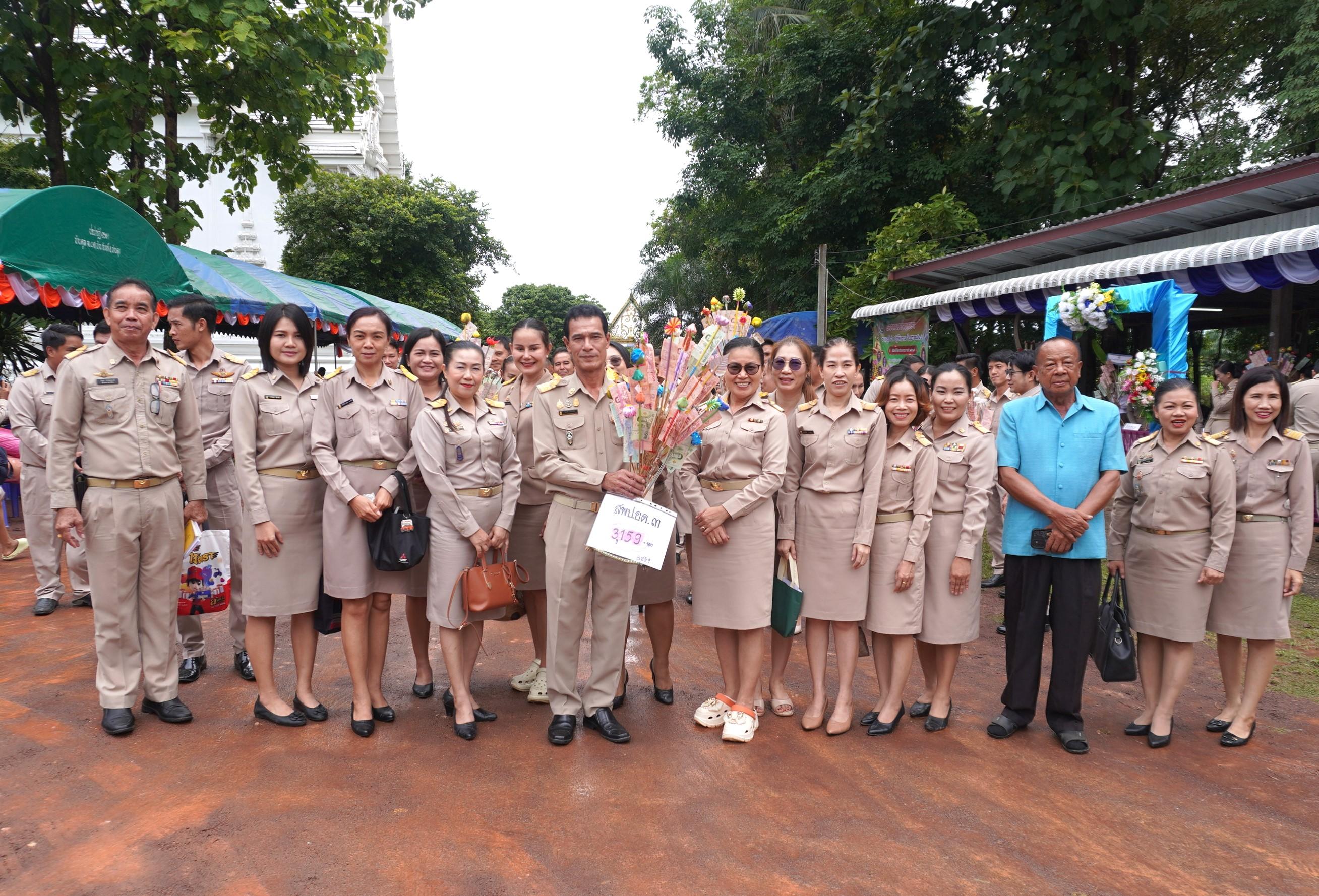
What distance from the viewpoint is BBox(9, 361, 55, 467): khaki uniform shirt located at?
18.1 ft

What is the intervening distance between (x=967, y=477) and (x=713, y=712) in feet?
5.33

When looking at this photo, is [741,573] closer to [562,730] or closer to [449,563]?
[562,730]

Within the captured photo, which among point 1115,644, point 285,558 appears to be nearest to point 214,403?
point 285,558

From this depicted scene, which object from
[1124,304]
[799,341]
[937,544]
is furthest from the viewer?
[1124,304]

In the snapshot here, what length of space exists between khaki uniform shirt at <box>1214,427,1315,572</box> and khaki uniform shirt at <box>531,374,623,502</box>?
2.78 m

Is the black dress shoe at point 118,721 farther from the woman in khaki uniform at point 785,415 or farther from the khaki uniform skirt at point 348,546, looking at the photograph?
the woman in khaki uniform at point 785,415

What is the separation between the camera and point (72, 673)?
4.40 meters

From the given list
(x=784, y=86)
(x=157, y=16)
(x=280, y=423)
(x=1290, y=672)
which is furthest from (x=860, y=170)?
(x=280, y=423)

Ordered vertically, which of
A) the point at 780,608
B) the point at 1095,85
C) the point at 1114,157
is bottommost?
the point at 780,608

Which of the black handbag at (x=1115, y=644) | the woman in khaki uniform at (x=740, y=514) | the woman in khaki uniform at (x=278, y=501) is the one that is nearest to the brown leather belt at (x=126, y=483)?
the woman in khaki uniform at (x=278, y=501)

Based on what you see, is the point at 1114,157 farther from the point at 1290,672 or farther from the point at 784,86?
the point at 1290,672

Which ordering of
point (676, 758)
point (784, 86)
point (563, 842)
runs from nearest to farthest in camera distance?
point (563, 842), point (676, 758), point (784, 86)

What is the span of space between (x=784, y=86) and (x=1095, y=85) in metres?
7.97

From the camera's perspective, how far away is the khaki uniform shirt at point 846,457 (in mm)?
3768
